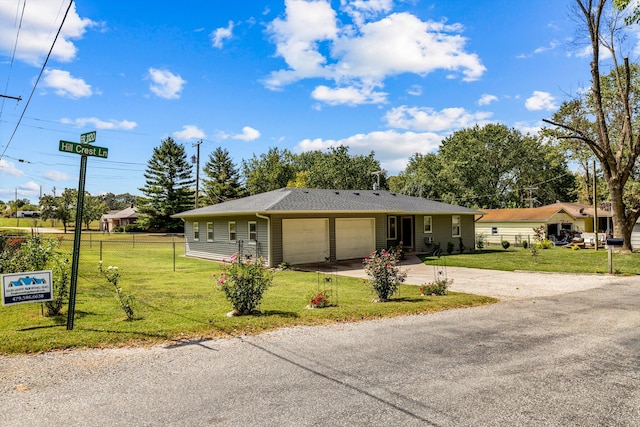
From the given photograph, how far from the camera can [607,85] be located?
3559cm

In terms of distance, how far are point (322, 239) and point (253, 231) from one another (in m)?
3.26

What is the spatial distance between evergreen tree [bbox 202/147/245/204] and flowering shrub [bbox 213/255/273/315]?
4928 centimetres

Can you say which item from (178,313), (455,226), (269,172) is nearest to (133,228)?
(269,172)

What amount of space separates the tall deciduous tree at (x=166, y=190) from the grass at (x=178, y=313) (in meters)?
37.5

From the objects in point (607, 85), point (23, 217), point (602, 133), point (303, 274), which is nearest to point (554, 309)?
point (303, 274)

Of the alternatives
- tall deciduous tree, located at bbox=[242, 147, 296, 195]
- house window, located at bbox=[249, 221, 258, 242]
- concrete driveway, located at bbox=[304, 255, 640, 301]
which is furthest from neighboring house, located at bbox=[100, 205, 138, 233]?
concrete driveway, located at bbox=[304, 255, 640, 301]

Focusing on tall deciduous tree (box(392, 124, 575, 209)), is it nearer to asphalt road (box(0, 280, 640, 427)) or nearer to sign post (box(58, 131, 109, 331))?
asphalt road (box(0, 280, 640, 427))

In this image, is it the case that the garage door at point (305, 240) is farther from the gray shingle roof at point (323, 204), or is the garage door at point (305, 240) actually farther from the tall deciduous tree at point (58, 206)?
the tall deciduous tree at point (58, 206)

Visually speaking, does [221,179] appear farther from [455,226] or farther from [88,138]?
[88,138]

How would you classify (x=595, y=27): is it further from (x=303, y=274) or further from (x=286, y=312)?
(x=286, y=312)

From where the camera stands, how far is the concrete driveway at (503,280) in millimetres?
11555

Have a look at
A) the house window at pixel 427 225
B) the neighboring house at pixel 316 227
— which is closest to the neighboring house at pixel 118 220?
the neighboring house at pixel 316 227

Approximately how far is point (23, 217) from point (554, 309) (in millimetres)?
87619

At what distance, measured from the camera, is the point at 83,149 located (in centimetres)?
665
